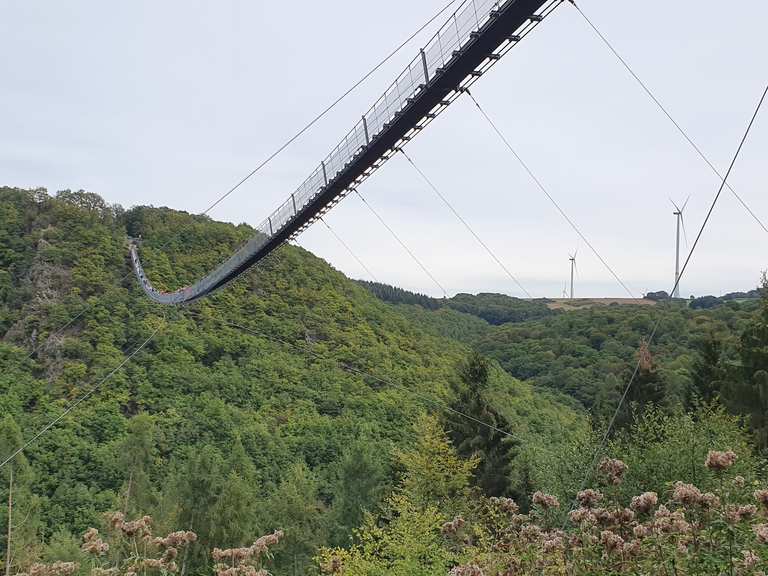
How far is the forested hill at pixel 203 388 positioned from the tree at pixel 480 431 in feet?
2.79

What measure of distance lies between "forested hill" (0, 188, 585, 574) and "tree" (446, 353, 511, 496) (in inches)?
33.5

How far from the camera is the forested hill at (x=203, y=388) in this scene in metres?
27.1

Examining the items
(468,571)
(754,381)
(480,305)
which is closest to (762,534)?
(468,571)

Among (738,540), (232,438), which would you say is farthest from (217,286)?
(738,540)

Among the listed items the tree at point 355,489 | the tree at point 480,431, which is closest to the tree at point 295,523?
the tree at point 355,489

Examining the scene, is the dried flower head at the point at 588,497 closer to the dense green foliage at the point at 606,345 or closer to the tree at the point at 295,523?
the tree at the point at 295,523

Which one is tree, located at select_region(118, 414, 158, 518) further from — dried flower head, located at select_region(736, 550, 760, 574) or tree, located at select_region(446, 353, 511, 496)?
dried flower head, located at select_region(736, 550, 760, 574)

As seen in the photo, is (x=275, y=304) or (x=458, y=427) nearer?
(x=458, y=427)

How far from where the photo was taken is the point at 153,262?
53.2 metres

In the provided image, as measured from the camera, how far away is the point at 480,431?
26.7 metres

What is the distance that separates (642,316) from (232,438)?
6319cm

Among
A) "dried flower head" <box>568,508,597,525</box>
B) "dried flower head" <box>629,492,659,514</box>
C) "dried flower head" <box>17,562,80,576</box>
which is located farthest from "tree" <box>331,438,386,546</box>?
"dried flower head" <box>629,492,659,514</box>

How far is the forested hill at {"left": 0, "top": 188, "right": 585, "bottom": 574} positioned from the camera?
27.1m

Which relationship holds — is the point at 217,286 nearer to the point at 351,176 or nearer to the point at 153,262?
the point at 351,176
